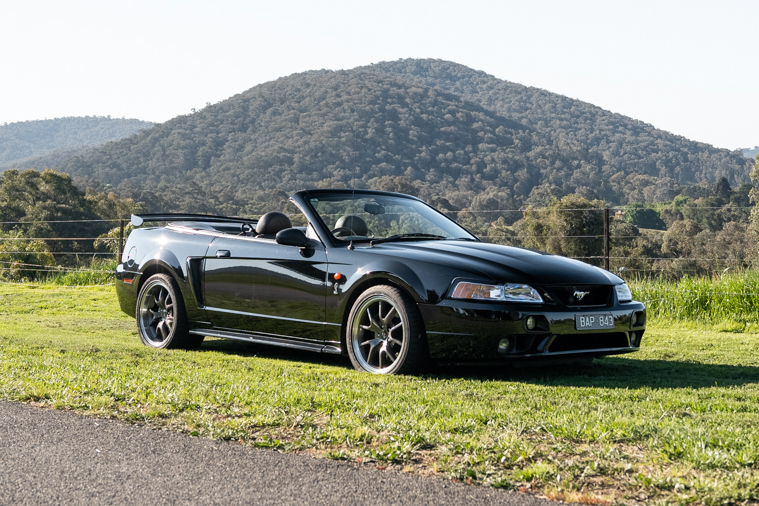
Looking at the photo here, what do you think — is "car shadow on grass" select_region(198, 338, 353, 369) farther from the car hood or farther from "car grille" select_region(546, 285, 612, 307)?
"car grille" select_region(546, 285, 612, 307)

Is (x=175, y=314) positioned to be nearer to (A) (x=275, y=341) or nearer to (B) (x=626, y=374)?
(A) (x=275, y=341)

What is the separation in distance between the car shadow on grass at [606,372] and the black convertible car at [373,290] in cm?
22

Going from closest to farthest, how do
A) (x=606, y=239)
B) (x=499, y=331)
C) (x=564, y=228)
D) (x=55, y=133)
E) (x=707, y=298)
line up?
(x=499, y=331)
(x=707, y=298)
(x=606, y=239)
(x=564, y=228)
(x=55, y=133)

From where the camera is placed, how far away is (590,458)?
355 centimetres

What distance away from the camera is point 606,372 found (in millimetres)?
6410

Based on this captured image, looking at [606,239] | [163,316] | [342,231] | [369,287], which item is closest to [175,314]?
[163,316]

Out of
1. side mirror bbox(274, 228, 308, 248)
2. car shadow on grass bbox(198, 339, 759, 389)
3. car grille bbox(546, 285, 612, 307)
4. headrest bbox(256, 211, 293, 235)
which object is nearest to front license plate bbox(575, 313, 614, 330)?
car grille bbox(546, 285, 612, 307)

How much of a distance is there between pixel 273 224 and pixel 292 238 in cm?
58

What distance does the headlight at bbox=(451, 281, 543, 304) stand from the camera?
5684 millimetres

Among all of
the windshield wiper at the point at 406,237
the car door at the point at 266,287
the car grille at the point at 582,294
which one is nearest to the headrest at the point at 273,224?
the car door at the point at 266,287

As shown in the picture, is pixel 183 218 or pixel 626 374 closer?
pixel 626 374

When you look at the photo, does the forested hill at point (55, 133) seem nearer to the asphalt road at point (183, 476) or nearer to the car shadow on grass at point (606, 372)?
the car shadow on grass at point (606, 372)

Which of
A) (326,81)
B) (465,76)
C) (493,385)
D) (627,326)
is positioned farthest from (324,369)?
(465,76)

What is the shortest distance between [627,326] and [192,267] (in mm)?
3967
